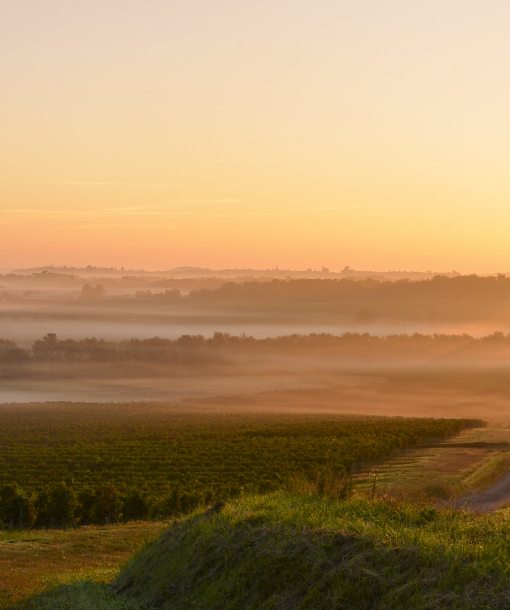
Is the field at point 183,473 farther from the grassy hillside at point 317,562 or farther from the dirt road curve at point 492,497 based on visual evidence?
the dirt road curve at point 492,497

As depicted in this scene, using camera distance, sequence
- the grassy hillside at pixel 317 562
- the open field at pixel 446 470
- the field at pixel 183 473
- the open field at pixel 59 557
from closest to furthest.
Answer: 1. the grassy hillside at pixel 317 562
2. the open field at pixel 59 557
3. the field at pixel 183 473
4. the open field at pixel 446 470

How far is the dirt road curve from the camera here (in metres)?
33.7

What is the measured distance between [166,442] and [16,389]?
145 meters

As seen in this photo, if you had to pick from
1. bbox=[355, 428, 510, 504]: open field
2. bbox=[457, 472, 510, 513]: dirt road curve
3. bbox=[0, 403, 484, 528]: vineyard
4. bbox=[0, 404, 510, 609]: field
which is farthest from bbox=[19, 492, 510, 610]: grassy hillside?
bbox=[457, 472, 510, 513]: dirt road curve

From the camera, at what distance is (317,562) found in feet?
34.6

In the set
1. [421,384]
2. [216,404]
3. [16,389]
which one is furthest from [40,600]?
[16,389]

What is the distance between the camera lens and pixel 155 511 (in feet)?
110

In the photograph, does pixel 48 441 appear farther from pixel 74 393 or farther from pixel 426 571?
pixel 74 393

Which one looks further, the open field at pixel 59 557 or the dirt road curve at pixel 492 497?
the dirt road curve at pixel 492 497

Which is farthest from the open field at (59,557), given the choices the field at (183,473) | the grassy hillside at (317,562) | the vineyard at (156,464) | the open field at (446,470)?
the open field at (446,470)

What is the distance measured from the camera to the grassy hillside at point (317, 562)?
9.37 metres

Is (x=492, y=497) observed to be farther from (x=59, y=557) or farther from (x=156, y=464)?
(x=59, y=557)

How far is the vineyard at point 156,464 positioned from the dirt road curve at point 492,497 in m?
7.86

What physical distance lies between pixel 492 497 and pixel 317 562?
31.6 meters
